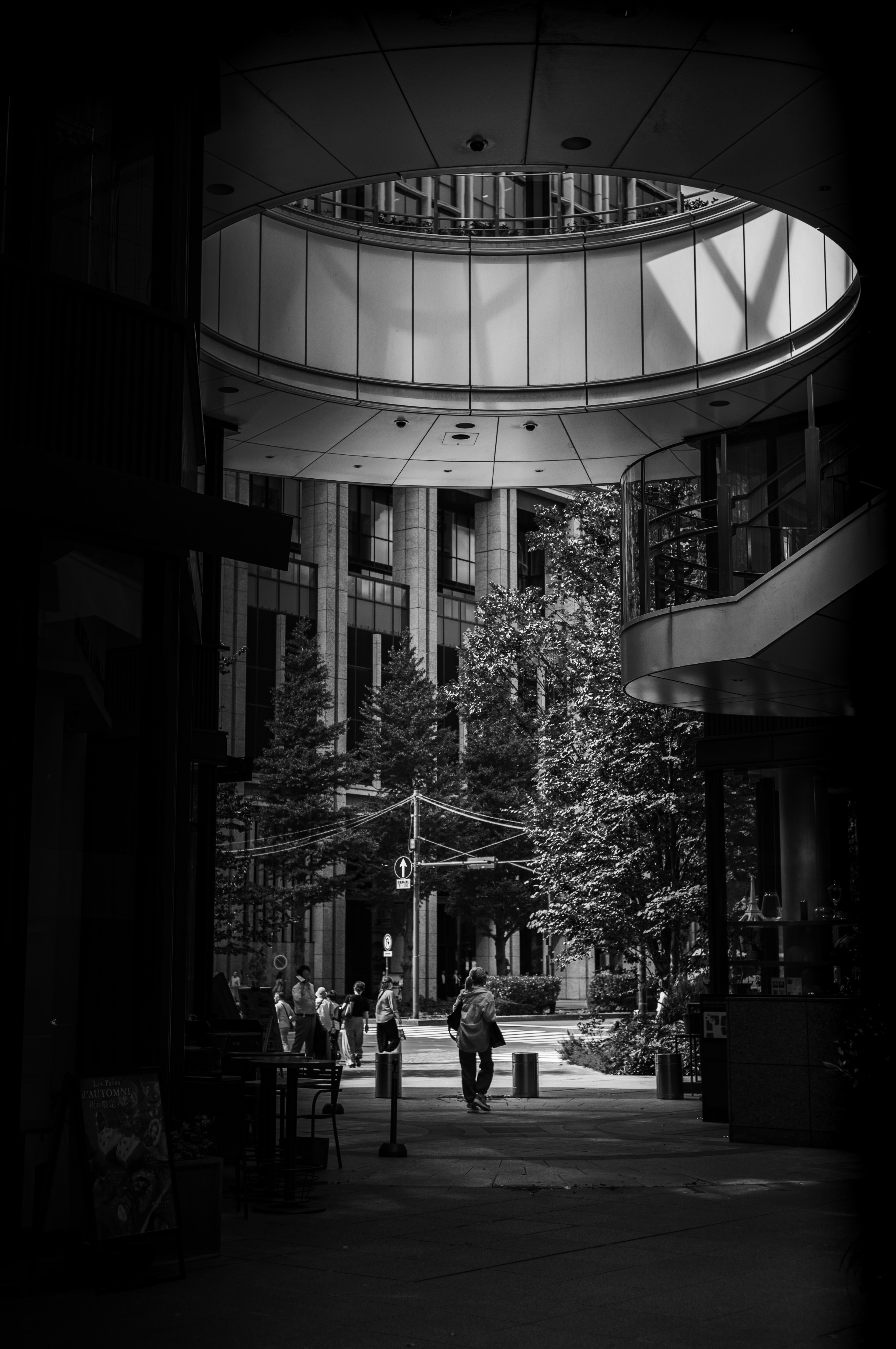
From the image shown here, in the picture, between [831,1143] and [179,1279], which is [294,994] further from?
[179,1279]

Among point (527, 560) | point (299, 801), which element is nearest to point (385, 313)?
point (299, 801)

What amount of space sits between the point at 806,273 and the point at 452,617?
5467 centimetres

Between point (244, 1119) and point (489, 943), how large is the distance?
5836 cm

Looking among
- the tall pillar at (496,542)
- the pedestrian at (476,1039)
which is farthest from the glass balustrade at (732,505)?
the tall pillar at (496,542)

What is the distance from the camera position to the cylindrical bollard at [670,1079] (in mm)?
20672

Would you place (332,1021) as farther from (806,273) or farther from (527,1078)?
(806,273)

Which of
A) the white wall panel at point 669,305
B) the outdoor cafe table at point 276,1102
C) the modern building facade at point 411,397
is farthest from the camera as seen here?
the white wall panel at point 669,305

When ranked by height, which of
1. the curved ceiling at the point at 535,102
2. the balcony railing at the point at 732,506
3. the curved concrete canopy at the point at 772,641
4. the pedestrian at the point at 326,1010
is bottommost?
the pedestrian at the point at 326,1010

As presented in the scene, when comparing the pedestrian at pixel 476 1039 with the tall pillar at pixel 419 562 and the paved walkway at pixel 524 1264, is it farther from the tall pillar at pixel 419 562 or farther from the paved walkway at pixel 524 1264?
the tall pillar at pixel 419 562

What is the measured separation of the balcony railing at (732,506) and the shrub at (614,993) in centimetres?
1436

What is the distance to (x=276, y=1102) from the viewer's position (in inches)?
473

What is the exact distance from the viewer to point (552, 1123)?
17766 mm

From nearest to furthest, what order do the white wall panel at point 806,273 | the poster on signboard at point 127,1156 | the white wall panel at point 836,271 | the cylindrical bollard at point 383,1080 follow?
the poster on signboard at point 127,1156 → the white wall panel at point 836,271 → the white wall panel at point 806,273 → the cylindrical bollard at point 383,1080

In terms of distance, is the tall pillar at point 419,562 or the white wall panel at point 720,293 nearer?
the white wall panel at point 720,293
